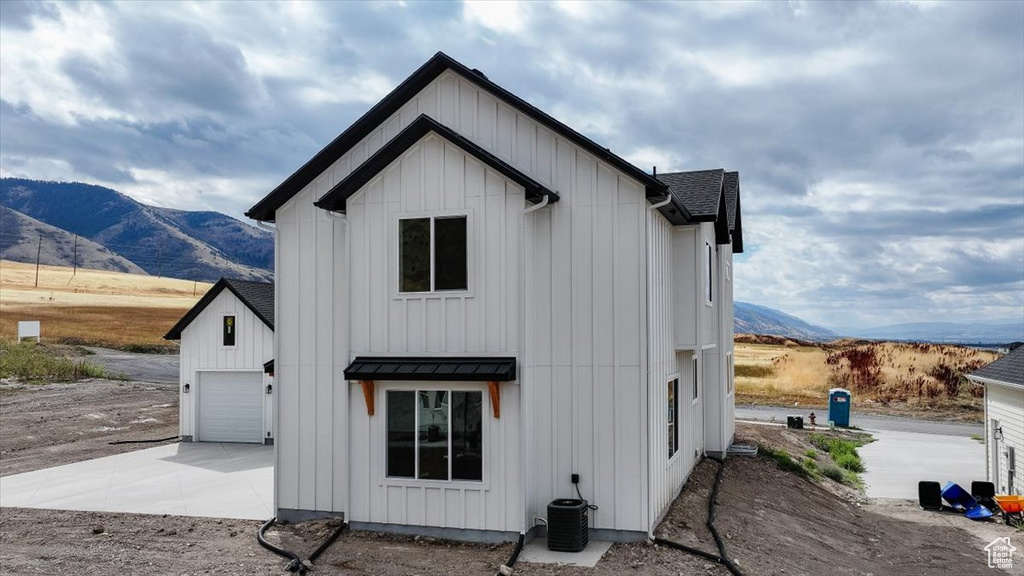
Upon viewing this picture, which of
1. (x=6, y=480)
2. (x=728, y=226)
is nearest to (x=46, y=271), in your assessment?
(x=6, y=480)

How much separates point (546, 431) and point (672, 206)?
4315mm

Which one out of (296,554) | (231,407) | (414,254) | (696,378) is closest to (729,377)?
(696,378)

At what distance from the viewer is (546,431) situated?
36.4 feet

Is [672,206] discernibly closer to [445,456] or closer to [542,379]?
[542,379]

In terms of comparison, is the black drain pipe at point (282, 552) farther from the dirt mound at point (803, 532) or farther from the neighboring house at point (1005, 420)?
the neighboring house at point (1005, 420)

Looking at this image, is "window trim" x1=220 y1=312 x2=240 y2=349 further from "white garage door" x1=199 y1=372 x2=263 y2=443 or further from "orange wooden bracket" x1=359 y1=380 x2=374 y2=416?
"orange wooden bracket" x1=359 y1=380 x2=374 y2=416

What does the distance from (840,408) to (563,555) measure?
22.5m

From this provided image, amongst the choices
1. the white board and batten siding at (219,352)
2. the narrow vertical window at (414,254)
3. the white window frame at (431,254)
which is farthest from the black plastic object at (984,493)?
the white board and batten siding at (219,352)

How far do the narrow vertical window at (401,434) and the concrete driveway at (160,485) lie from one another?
10.1ft

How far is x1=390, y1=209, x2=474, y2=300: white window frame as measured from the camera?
11000 mm

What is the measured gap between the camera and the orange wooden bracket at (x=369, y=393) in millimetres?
11125

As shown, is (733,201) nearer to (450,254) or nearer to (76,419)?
(450,254)

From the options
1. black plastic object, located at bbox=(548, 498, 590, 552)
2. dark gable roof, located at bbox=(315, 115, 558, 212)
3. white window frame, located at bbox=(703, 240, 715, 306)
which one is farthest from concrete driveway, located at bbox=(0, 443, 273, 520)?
white window frame, located at bbox=(703, 240, 715, 306)

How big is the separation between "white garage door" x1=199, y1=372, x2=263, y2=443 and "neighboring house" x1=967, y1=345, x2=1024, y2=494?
19.0 m
